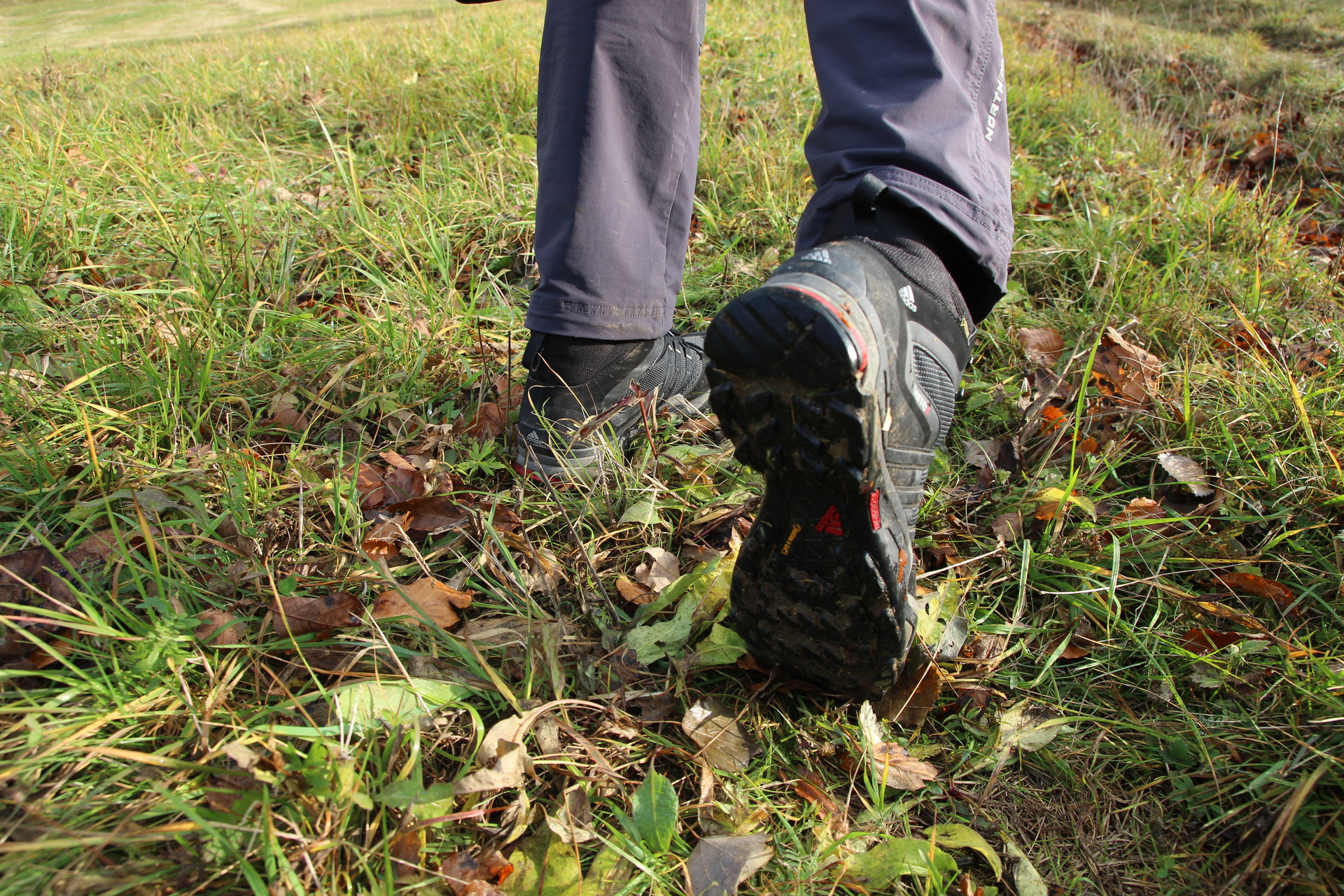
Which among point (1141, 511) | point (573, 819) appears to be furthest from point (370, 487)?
point (1141, 511)

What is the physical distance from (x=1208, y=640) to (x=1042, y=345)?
957 millimetres

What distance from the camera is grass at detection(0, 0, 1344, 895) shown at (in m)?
0.97

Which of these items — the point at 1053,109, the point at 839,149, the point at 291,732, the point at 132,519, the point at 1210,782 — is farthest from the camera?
the point at 1053,109

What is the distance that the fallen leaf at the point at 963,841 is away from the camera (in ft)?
3.32

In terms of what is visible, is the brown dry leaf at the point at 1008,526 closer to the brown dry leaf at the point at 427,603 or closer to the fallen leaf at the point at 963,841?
the fallen leaf at the point at 963,841

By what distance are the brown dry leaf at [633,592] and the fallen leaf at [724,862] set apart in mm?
426

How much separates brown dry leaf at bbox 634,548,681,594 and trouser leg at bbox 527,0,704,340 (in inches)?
18.1

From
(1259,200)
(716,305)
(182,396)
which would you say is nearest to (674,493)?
(716,305)

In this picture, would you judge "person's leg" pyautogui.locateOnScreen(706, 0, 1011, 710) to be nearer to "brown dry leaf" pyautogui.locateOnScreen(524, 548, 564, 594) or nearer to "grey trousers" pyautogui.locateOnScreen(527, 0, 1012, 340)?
"grey trousers" pyautogui.locateOnScreen(527, 0, 1012, 340)

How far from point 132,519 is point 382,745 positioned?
2.37 feet

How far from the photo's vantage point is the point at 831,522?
102cm

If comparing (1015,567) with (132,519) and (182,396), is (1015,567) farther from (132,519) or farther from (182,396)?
(182,396)

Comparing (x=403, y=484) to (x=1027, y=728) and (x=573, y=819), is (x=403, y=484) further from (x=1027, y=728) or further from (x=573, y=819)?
(x=1027, y=728)

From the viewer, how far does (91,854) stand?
81cm
